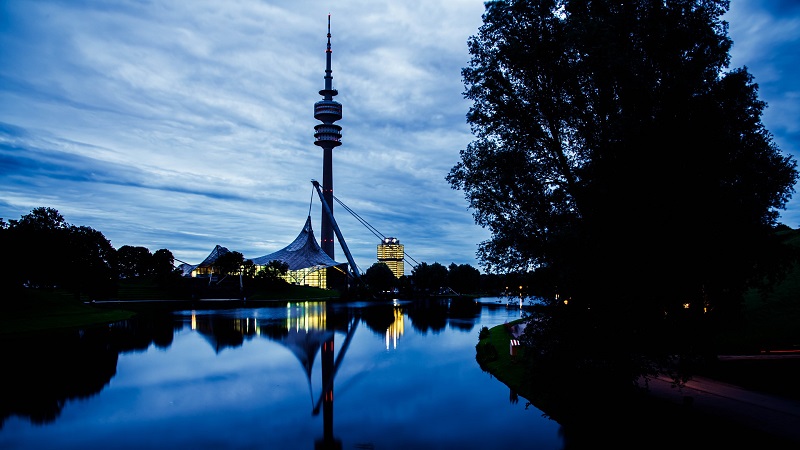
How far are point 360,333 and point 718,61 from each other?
41.4 metres

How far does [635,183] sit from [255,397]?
18932mm

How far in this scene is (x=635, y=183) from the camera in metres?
14.2

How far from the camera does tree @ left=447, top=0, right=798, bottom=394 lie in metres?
13.7

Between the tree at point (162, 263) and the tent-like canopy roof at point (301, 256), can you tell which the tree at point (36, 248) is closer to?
the tree at point (162, 263)

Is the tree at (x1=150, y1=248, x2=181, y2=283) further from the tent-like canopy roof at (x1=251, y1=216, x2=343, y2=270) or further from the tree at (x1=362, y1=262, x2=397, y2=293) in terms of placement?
the tree at (x1=362, y1=262, x2=397, y2=293)

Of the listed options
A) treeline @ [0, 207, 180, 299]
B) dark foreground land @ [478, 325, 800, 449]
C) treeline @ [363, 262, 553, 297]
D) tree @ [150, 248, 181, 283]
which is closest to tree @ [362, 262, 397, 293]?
treeline @ [363, 262, 553, 297]

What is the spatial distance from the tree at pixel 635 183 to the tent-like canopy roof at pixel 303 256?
155 metres

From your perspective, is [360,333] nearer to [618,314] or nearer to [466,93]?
[466,93]

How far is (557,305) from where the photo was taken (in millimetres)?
15031

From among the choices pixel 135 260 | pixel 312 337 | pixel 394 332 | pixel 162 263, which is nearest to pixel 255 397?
pixel 312 337

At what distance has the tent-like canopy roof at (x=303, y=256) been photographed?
169 m

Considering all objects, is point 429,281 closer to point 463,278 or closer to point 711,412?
point 463,278

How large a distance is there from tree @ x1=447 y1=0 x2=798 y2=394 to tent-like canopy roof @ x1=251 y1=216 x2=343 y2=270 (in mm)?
154754

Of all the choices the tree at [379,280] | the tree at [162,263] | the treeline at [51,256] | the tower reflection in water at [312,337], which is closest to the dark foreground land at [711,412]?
the tower reflection in water at [312,337]
